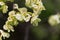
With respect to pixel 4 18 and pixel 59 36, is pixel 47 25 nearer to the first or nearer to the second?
pixel 59 36

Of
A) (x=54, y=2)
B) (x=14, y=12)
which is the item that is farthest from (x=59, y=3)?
(x=14, y=12)

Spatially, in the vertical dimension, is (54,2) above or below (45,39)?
above

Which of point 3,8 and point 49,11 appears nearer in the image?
point 3,8

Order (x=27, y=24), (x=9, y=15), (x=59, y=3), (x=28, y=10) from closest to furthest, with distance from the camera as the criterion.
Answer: (x=9, y=15)
(x=28, y=10)
(x=27, y=24)
(x=59, y=3)

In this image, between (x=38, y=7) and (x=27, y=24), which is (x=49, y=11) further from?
(x=38, y=7)

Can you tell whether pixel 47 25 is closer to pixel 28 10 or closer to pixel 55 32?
pixel 55 32

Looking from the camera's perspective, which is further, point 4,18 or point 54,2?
point 54,2

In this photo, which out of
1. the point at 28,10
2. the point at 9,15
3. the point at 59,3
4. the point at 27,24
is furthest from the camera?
the point at 59,3

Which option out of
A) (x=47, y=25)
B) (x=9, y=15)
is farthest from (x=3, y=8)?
(x=47, y=25)

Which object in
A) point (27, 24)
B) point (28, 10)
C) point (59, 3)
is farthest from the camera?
point (59, 3)
